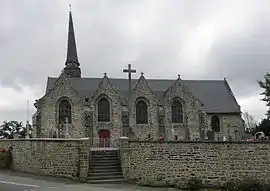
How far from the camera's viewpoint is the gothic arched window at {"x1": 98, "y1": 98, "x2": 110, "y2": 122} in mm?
38062

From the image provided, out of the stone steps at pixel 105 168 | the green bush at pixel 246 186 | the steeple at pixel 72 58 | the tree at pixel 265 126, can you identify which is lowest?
the green bush at pixel 246 186

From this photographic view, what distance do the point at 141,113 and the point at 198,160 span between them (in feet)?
70.5

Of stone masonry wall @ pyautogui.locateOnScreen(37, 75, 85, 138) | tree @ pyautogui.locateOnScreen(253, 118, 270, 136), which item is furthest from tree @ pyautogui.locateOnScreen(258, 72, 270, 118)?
stone masonry wall @ pyautogui.locateOnScreen(37, 75, 85, 138)

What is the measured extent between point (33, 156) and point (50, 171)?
174cm

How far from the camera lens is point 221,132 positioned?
4300cm

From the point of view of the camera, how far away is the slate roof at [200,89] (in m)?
43.2

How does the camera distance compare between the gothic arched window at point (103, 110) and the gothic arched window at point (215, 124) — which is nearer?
the gothic arched window at point (103, 110)

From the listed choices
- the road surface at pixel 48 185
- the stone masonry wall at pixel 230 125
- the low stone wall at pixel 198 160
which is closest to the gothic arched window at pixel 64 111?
the stone masonry wall at pixel 230 125

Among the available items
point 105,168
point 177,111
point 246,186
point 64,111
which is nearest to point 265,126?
point 177,111

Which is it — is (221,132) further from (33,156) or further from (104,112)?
(33,156)

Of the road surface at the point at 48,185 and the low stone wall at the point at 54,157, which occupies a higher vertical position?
the low stone wall at the point at 54,157

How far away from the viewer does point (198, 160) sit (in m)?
17.8

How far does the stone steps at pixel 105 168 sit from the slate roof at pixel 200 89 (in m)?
21.0

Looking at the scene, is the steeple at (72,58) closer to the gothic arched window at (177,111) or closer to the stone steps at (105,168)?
the gothic arched window at (177,111)
